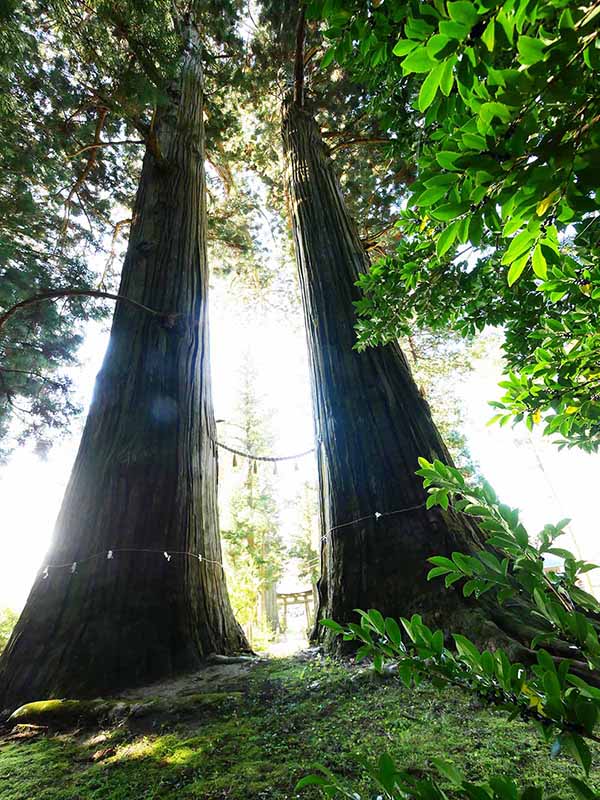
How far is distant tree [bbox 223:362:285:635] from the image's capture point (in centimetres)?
921

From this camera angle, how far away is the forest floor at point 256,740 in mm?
845

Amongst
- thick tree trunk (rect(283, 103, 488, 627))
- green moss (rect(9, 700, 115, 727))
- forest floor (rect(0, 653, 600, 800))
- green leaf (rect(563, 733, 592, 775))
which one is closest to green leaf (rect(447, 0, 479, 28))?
green leaf (rect(563, 733, 592, 775))

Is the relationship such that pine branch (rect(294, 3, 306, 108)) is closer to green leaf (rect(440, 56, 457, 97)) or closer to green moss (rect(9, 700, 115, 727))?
green leaf (rect(440, 56, 457, 97))

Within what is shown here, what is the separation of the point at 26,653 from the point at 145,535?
658 millimetres

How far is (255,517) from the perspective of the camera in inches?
496

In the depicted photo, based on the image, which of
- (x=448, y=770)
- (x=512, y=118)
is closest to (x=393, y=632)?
(x=448, y=770)

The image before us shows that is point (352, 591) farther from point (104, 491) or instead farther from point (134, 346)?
point (134, 346)

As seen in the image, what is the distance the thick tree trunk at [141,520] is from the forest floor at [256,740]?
9.9 inches

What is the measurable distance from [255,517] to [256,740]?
11.9 metres

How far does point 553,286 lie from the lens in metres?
0.73

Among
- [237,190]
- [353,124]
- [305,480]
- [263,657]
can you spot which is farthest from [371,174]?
[305,480]

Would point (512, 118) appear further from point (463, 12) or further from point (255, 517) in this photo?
point (255, 517)

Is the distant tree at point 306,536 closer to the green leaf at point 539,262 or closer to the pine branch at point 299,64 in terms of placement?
the pine branch at point 299,64

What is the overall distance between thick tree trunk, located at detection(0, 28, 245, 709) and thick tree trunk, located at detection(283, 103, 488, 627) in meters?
0.74
